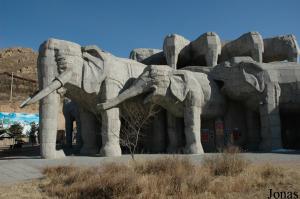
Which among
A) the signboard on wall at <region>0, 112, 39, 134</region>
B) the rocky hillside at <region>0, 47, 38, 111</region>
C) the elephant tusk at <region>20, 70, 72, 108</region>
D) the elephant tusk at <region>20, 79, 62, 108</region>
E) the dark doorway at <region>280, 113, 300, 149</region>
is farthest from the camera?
the rocky hillside at <region>0, 47, 38, 111</region>

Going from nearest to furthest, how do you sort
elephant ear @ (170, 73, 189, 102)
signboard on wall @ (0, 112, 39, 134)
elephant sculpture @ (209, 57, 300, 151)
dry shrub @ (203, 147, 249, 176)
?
dry shrub @ (203, 147, 249, 176) < elephant sculpture @ (209, 57, 300, 151) < elephant ear @ (170, 73, 189, 102) < signboard on wall @ (0, 112, 39, 134)

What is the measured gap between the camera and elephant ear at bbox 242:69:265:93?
16906mm

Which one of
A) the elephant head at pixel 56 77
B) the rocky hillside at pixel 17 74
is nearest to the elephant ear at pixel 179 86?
the elephant head at pixel 56 77

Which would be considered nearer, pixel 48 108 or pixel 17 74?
pixel 48 108

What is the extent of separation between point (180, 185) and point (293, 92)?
1106 centimetres

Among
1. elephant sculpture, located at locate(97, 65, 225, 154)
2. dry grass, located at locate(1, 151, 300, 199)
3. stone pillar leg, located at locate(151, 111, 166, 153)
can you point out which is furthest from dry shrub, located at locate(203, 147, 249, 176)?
stone pillar leg, located at locate(151, 111, 166, 153)

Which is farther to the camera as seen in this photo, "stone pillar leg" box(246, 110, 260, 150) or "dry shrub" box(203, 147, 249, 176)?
"stone pillar leg" box(246, 110, 260, 150)

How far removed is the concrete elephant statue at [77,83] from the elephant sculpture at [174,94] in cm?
95

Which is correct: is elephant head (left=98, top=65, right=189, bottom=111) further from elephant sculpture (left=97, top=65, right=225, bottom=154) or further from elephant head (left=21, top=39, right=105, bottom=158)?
elephant head (left=21, top=39, right=105, bottom=158)

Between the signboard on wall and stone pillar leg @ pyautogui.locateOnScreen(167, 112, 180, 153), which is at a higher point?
the signboard on wall

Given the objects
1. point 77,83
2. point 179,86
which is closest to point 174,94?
point 179,86

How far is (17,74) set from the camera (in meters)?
91.2

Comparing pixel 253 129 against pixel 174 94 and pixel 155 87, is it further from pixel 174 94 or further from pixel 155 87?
pixel 155 87

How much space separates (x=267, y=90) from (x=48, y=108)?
9.94 m
